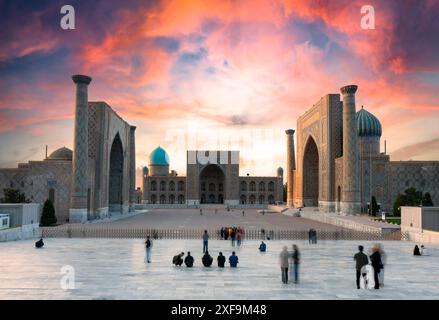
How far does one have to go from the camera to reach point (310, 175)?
63.6 metres

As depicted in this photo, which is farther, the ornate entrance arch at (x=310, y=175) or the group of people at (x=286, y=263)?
the ornate entrance arch at (x=310, y=175)

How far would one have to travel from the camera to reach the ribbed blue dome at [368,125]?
5948cm

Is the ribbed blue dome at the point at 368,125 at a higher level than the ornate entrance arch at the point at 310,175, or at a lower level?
higher

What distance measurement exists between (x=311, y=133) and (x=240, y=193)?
1335 inches

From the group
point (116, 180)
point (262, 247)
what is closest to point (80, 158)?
point (116, 180)

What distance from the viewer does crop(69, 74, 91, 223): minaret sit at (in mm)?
36438

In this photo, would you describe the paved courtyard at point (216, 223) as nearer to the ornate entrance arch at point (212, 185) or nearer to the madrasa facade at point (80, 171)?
the madrasa facade at point (80, 171)

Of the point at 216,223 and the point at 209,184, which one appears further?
the point at 209,184

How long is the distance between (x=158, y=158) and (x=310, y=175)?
142 feet

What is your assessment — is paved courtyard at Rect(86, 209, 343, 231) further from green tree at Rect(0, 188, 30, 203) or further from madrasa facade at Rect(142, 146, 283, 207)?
madrasa facade at Rect(142, 146, 283, 207)

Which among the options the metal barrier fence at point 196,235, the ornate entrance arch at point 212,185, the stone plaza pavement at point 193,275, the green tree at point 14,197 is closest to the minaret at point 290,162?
the ornate entrance arch at point 212,185

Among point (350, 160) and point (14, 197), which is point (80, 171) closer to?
point (14, 197)

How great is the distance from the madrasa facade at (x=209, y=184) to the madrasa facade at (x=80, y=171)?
3455 cm
